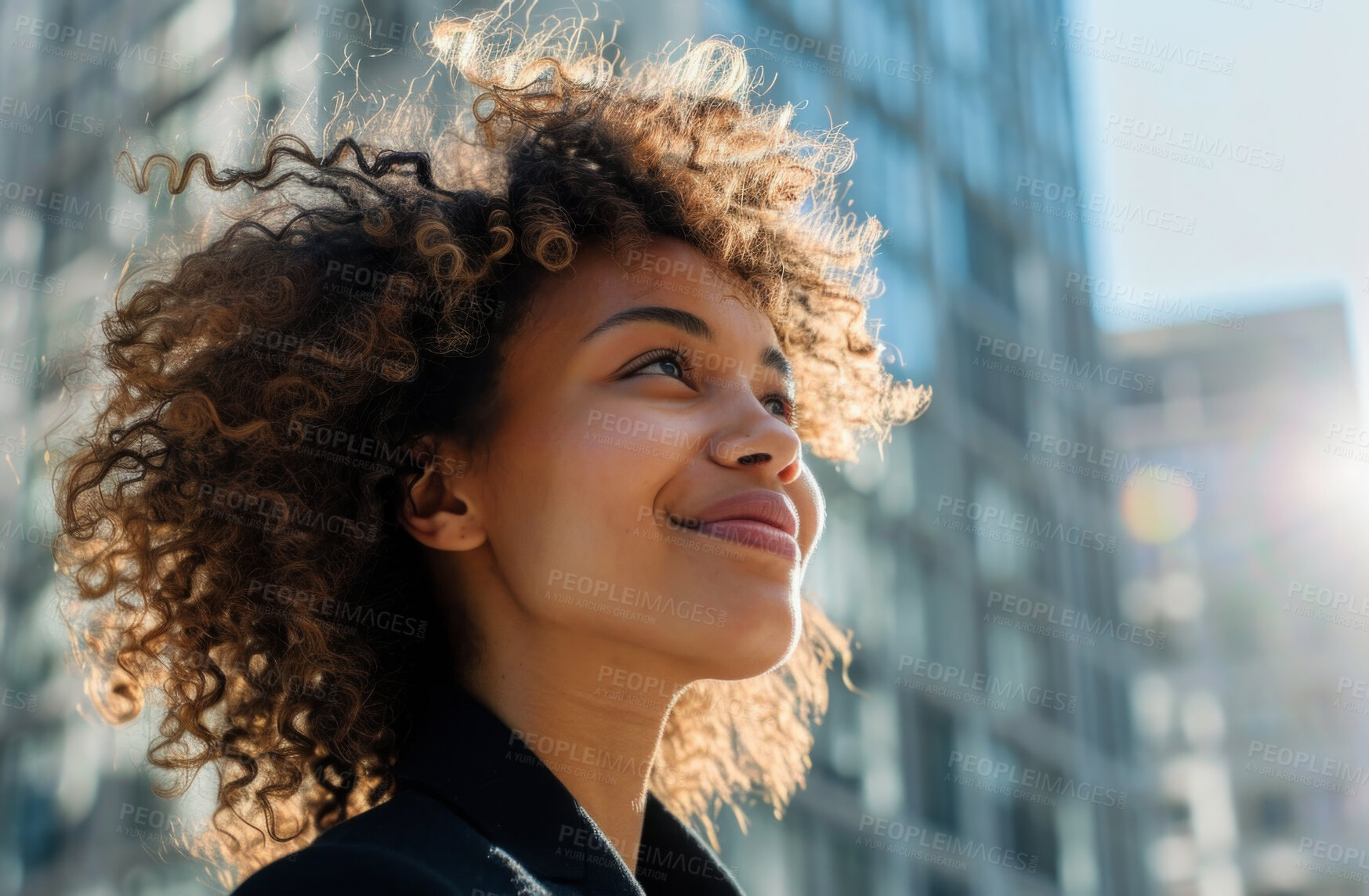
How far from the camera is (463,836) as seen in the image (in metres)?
1.86

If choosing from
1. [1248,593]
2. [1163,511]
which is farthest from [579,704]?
[1163,511]

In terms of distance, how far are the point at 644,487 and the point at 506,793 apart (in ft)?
1.98

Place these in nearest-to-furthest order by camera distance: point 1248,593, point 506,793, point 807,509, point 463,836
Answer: point 463,836
point 506,793
point 807,509
point 1248,593

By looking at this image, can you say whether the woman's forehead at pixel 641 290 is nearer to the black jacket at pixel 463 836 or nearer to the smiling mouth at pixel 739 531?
the smiling mouth at pixel 739 531

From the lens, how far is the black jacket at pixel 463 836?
5.27 feet

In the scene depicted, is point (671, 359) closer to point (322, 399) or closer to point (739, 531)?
point (739, 531)

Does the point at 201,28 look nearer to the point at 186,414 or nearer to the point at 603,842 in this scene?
the point at 186,414

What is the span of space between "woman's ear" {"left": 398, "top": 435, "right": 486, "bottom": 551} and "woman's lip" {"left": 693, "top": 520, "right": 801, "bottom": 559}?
0.49 m

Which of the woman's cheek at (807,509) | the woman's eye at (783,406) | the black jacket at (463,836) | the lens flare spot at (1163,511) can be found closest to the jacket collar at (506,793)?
the black jacket at (463,836)

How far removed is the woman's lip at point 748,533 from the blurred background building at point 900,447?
156cm

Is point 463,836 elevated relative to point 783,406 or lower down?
lower down

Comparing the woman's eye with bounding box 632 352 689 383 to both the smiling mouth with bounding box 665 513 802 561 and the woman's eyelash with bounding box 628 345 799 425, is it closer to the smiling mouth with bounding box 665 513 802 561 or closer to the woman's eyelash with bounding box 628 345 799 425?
the woman's eyelash with bounding box 628 345 799 425

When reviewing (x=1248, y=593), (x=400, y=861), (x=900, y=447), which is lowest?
(x=400, y=861)

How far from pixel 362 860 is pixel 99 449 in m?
1.38
